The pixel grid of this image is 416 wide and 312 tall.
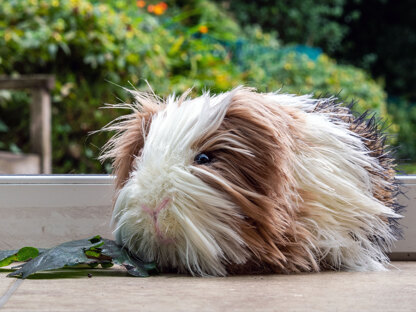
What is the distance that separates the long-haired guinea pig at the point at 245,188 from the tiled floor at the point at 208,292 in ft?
0.16

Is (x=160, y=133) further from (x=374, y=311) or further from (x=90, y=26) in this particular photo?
(x=90, y=26)

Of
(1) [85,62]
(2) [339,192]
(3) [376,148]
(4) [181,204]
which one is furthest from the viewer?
(1) [85,62]

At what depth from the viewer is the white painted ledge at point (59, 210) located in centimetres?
164

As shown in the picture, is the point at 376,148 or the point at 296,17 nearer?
the point at 376,148

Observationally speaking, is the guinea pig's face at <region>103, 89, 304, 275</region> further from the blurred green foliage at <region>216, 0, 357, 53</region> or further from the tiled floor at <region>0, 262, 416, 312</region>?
the blurred green foliage at <region>216, 0, 357, 53</region>

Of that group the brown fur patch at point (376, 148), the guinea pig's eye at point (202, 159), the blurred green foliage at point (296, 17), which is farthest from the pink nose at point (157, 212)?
the blurred green foliage at point (296, 17)

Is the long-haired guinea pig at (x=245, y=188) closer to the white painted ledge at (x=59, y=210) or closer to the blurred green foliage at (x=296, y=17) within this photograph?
the white painted ledge at (x=59, y=210)

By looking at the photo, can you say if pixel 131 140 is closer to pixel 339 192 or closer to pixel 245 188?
pixel 245 188

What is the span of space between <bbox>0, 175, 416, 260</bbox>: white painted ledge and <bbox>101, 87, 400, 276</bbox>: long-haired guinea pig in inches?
12.5

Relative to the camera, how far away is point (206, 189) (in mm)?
1168

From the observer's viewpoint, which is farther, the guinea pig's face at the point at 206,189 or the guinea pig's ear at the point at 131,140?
the guinea pig's ear at the point at 131,140

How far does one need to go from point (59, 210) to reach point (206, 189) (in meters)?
0.64

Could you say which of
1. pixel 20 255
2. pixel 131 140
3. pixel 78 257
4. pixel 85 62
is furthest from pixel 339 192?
pixel 85 62

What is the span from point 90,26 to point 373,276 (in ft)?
9.56
